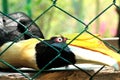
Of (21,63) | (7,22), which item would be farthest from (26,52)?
(7,22)

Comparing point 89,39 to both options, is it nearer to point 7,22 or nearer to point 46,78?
point 46,78

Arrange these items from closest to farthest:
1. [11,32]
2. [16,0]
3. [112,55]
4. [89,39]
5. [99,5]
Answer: [112,55] → [89,39] → [11,32] → [99,5] → [16,0]

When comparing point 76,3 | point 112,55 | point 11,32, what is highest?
point 76,3

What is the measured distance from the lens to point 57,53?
4.71ft

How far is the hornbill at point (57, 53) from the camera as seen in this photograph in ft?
4.65

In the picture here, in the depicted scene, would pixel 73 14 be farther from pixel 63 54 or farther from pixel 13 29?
pixel 63 54

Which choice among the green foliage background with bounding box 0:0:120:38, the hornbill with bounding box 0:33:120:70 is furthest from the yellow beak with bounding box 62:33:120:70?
the green foliage background with bounding box 0:0:120:38

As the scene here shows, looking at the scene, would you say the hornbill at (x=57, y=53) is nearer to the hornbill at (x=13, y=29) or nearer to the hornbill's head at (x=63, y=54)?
the hornbill's head at (x=63, y=54)

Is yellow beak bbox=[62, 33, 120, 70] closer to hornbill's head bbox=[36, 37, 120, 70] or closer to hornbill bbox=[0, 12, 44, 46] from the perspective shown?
hornbill's head bbox=[36, 37, 120, 70]

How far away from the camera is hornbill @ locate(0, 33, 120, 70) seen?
55.8 inches

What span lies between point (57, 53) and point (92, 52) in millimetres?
104

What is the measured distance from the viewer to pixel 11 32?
1.72 meters

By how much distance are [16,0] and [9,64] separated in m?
4.56

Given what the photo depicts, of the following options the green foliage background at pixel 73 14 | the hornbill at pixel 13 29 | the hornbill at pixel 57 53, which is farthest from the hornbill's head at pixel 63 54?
the green foliage background at pixel 73 14
